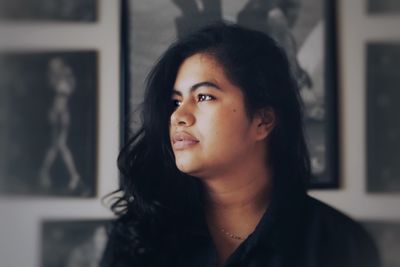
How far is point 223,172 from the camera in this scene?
531 mm

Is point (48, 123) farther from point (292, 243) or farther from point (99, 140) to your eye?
point (292, 243)

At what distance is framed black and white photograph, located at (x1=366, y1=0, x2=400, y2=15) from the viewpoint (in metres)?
0.56

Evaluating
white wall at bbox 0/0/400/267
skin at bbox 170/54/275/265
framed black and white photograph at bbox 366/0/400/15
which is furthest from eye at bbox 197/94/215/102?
framed black and white photograph at bbox 366/0/400/15

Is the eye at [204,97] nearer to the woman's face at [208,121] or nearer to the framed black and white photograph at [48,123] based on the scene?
the woman's face at [208,121]

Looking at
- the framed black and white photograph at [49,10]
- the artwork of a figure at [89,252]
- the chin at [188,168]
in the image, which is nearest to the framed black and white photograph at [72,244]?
the artwork of a figure at [89,252]

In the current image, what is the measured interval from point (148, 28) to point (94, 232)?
25 cm

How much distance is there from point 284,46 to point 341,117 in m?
0.11

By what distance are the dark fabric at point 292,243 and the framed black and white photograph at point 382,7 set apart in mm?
240

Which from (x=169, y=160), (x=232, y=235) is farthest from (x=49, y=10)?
(x=232, y=235)

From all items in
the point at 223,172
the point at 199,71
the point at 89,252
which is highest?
the point at 199,71

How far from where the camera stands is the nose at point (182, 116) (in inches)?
20.2

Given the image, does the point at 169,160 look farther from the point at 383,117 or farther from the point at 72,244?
the point at 383,117

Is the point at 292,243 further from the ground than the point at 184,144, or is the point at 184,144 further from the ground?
the point at 184,144

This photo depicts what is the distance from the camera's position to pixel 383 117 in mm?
565
